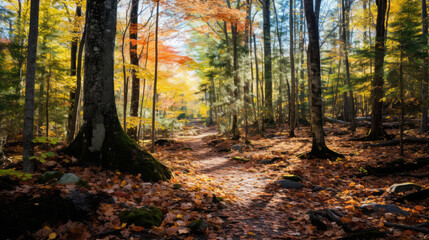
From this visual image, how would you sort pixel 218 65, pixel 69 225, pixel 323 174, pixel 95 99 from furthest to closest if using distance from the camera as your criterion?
pixel 218 65 < pixel 323 174 < pixel 95 99 < pixel 69 225

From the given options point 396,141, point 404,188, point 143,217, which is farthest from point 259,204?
point 396,141

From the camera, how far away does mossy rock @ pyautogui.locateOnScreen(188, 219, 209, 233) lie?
9.08 feet

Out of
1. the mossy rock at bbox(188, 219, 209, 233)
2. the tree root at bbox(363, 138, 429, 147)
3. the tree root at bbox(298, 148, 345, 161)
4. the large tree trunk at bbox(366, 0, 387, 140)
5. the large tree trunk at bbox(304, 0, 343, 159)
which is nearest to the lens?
the mossy rock at bbox(188, 219, 209, 233)

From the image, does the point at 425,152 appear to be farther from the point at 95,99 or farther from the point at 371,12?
the point at 371,12

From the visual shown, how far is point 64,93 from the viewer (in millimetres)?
11242

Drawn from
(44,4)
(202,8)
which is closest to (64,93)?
(44,4)

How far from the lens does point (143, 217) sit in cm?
274

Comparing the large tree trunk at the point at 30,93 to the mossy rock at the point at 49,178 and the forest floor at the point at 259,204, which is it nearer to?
the forest floor at the point at 259,204

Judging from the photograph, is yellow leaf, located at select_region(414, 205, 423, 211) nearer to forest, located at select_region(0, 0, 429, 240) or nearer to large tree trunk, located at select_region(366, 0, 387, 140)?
forest, located at select_region(0, 0, 429, 240)

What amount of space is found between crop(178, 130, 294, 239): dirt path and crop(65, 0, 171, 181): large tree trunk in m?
2.00

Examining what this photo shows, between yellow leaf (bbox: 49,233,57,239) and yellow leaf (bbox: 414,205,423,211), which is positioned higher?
yellow leaf (bbox: 49,233,57,239)

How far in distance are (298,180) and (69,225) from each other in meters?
5.39

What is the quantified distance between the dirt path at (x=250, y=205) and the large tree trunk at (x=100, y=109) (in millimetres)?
2004

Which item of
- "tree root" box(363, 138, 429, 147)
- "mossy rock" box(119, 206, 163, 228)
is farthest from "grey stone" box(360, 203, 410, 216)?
"tree root" box(363, 138, 429, 147)
